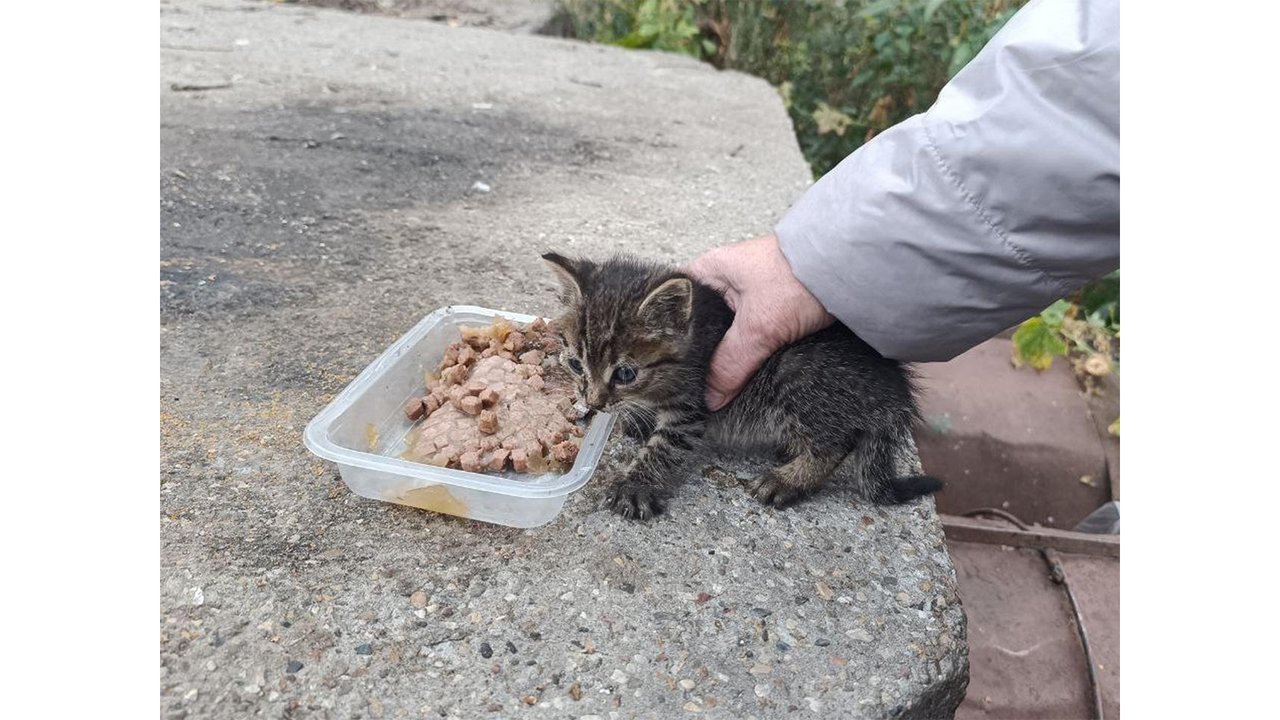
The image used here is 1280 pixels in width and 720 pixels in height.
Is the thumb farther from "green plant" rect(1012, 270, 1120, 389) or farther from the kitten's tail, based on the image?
"green plant" rect(1012, 270, 1120, 389)

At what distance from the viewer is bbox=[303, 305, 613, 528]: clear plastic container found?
2.14m

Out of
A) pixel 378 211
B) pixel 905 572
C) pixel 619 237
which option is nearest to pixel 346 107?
pixel 378 211

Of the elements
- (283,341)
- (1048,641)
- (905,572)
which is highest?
(905,572)

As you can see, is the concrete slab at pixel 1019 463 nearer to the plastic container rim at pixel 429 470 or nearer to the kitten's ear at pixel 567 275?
the kitten's ear at pixel 567 275

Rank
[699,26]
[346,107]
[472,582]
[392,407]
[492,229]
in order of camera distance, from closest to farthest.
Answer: [472,582]
[392,407]
[492,229]
[346,107]
[699,26]

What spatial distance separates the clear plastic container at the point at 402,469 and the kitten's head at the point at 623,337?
0.35 feet

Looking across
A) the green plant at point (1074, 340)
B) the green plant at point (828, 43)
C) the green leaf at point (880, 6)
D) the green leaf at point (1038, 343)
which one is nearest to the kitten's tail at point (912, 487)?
the green plant at point (1074, 340)

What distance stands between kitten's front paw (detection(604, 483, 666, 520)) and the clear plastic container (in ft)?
0.47

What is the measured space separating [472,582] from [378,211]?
226 centimetres

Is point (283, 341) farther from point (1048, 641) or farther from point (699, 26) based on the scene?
point (699, 26)

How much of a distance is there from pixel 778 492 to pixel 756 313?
0.49 metres

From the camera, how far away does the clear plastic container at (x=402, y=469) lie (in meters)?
2.14

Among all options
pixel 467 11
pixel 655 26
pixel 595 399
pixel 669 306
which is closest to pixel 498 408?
pixel 595 399

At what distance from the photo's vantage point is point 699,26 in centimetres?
723
